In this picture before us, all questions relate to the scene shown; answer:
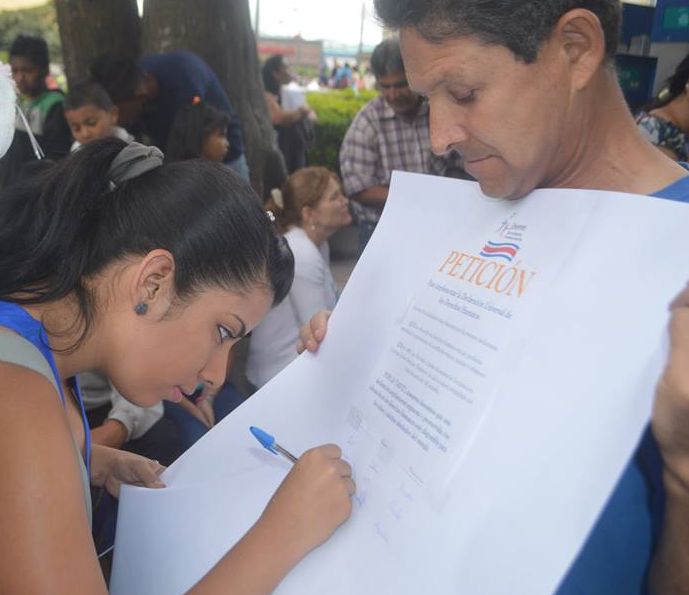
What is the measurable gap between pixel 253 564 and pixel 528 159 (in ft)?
2.35

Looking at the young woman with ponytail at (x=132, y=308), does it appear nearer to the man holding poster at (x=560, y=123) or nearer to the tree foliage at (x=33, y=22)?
the man holding poster at (x=560, y=123)

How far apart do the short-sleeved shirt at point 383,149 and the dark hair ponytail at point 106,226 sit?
252 centimetres

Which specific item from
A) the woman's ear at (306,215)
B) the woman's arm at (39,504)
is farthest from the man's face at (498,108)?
the woman's ear at (306,215)

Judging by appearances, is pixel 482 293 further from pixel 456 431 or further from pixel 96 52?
pixel 96 52

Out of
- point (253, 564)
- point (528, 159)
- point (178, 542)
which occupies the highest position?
point (528, 159)

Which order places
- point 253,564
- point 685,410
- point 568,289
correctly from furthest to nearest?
point 253,564
point 568,289
point 685,410

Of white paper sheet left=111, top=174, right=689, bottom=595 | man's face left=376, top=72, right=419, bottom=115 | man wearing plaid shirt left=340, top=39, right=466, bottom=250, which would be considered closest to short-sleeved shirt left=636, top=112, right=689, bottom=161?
man wearing plaid shirt left=340, top=39, right=466, bottom=250

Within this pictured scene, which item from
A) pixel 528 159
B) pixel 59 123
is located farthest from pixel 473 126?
pixel 59 123

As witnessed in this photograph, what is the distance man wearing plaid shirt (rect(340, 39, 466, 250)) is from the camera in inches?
143

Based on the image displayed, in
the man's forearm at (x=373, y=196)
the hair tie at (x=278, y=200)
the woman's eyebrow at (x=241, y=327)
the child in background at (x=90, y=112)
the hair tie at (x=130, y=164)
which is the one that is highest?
the hair tie at (x=130, y=164)

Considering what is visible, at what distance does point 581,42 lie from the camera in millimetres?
972

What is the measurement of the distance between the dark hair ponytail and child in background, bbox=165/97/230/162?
2.58m

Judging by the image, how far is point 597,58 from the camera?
38.9 inches

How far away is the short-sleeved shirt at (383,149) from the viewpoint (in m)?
3.74
